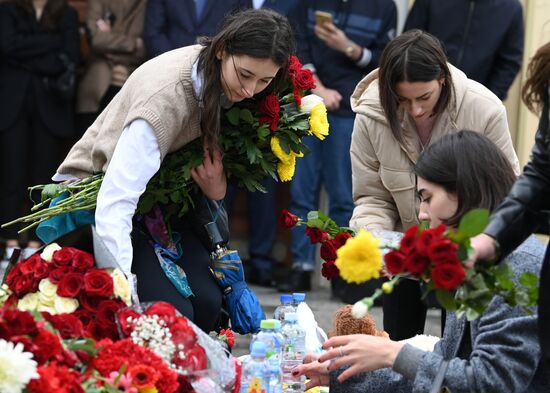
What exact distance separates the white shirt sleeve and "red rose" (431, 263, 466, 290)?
1453 millimetres

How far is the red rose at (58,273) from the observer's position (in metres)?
3.62

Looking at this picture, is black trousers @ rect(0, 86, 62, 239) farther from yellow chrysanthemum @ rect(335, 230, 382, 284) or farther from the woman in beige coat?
yellow chrysanthemum @ rect(335, 230, 382, 284)

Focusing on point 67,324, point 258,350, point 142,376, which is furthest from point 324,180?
point 142,376

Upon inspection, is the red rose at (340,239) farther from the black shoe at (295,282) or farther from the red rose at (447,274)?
the black shoe at (295,282)

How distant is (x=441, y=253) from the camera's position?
2938 mm

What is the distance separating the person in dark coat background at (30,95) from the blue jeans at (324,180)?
158cm

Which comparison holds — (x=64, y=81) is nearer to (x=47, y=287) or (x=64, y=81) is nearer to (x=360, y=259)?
(x=47, y=287)

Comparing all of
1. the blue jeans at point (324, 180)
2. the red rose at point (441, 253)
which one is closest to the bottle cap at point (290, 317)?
the red rose at point (441, 253)

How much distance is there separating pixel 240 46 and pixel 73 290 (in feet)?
3.84

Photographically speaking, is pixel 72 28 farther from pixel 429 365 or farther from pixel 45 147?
pixel 429 365

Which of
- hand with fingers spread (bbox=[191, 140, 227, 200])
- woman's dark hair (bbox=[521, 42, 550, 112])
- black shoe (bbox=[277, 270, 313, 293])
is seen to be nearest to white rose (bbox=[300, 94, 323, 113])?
hand with fingers spread (bbox=[191, 140, 227, 200])

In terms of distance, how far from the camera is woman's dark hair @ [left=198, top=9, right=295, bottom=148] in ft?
→ 13.9

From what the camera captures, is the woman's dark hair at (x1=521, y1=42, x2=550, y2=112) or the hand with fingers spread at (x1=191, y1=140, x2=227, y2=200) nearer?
the woman's dark hair at (x1=521, y1=42, x2=550, y2=112)

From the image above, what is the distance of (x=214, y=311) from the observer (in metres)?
4.69
